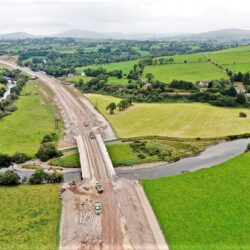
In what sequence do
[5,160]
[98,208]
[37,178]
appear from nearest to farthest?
1. [98,208]
2. [37,178]
3. [5,160]

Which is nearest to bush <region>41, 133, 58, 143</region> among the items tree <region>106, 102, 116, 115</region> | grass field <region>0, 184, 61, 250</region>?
grass field <region>0, 184, 61, 250</region>

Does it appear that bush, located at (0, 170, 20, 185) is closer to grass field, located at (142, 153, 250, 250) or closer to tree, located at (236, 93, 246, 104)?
grass field, located at (142, 153, 250, 250)

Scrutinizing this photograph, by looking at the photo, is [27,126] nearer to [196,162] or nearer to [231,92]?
[196,162]

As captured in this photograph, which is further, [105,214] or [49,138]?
[49,138]

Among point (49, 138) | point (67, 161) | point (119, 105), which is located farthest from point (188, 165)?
point (119, 105)

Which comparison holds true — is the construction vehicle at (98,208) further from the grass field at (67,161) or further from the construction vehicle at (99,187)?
the grass field at (67,161)

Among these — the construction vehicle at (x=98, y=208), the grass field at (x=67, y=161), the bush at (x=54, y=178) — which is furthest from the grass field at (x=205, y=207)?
the grass field at (x=67, y=161)

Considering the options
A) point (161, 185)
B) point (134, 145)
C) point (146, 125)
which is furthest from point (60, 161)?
point (146, 125)

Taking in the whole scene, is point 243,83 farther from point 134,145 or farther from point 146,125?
point 134,145
